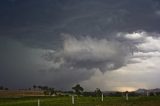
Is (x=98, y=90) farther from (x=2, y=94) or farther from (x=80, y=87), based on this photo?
(x=2, y=94)

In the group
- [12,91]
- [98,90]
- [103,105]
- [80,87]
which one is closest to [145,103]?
[103,105]

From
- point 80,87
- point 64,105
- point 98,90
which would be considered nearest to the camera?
point 64,105

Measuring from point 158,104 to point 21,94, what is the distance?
91.9 m

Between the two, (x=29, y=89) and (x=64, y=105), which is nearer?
(x=64, y=105)

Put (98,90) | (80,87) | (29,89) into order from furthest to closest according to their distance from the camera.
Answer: (29,89) → (80,87) → (98,90)

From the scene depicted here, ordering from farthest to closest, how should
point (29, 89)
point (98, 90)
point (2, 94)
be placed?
1. point (29, 89)
2. point (2, 94)
3. point (98, 90)

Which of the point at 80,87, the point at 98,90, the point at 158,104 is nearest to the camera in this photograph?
the point at 158,104

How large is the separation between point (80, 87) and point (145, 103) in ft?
232

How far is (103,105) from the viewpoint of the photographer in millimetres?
58438

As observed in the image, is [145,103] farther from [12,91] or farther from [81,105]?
[12,91]

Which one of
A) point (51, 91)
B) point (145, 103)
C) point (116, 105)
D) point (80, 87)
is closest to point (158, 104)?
point (145, 103)

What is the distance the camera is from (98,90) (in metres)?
116

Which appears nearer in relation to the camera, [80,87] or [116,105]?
[116,105]

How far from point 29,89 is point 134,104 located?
10111cm
